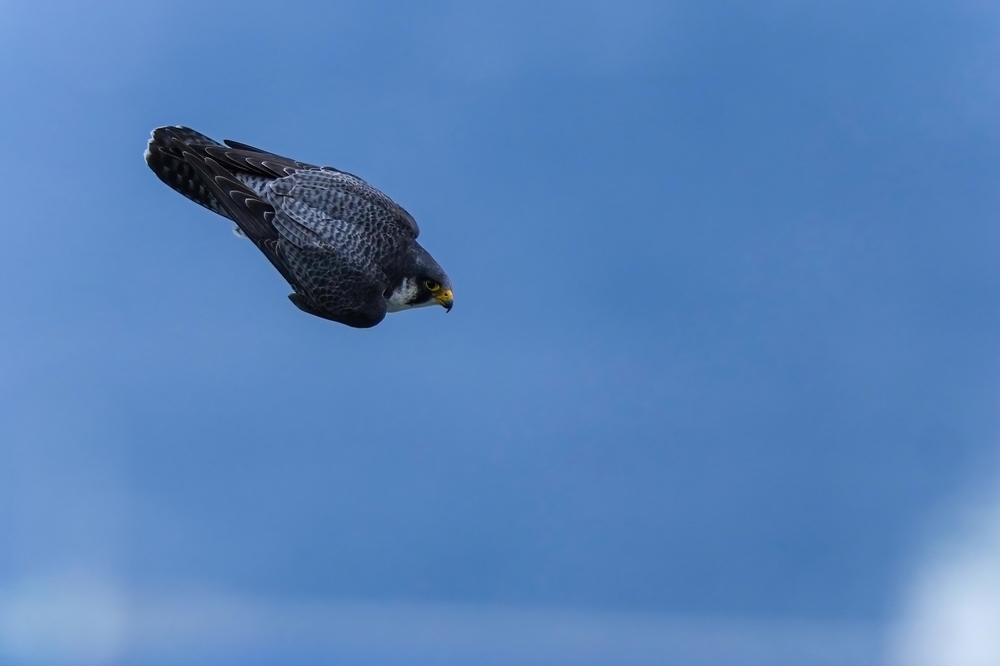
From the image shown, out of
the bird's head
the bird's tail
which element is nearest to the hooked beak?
the bird's head

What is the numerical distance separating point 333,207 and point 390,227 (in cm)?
82

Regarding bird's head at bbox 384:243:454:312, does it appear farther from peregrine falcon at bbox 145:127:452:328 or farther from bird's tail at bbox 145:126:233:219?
bird's tail at bbox 145:126:233:219

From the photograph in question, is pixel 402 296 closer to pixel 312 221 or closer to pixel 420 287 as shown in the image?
pixel 420 287

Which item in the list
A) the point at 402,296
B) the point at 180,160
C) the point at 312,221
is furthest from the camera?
the point at 402,296

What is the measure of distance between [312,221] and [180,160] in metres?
2.38

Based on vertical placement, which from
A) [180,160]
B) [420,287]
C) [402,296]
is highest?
[180,160]

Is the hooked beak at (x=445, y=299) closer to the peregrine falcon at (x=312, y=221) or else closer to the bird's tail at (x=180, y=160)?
the peregrine falcon at (x=312, y=221)

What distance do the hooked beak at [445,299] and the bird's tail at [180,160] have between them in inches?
124

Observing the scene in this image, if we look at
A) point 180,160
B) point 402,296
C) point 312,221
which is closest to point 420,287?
point 402,296

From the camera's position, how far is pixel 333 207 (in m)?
13.8

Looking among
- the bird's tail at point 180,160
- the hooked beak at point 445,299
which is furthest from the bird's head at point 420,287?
the bird's tail at point 180,160

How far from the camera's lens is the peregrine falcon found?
13547 millimetres

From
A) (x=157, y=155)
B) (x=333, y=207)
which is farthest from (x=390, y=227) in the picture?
(x=157, y=155)

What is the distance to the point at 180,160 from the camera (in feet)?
47.4
